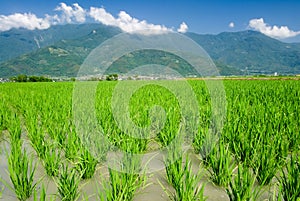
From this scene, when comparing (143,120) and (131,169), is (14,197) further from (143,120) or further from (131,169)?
(143,120)

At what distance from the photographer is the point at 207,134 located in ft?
8.45

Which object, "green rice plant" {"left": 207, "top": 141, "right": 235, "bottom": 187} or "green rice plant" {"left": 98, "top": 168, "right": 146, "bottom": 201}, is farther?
"green rice plant" {"left": 207, "top": 141, "right": 235, "bottom": 187}

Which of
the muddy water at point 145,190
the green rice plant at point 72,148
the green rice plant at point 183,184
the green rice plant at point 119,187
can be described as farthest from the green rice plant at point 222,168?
the green rice plant at point 72,148

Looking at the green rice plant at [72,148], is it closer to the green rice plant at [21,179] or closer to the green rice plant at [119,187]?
the green rice plant at [21,179]

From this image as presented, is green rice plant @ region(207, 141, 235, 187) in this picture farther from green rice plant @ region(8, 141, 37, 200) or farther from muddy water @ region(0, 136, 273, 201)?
green rice plant @ region(8, 141, 37, 200)

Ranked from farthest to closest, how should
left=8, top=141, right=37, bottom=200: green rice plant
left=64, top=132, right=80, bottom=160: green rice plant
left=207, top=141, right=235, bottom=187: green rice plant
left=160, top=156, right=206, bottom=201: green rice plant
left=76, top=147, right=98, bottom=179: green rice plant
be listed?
left=64, top=132, right=80, bottom=160: green rice plant, left=76, top=147, right=98, bottom=179: green rice plant, left=207, top=141, right=235, bottom=187: green rice plant, left=8, top=141, right=37, bottom=200: green rice plant, left=160, top=156, right=206, bottom=201: green rice plant

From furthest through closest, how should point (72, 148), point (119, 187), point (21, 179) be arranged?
point (72, 148)
point (21, 179)
point (119, 187)

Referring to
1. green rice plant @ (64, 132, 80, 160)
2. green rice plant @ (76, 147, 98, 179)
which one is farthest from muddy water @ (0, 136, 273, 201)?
green rice plant @ (64, 132, 80, 160)

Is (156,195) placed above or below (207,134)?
below

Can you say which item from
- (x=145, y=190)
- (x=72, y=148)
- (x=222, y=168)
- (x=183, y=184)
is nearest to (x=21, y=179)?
(x=72, y=148)

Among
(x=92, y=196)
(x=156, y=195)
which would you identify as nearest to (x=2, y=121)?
(x=92, y=196)

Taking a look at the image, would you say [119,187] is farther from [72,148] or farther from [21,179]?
[72,148]

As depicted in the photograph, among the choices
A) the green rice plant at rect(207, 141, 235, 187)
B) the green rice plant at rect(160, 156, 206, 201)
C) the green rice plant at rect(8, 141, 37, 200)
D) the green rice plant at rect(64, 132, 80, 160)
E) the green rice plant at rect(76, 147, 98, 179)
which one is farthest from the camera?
the green rice plant at rect(64, 132, 80, 160)

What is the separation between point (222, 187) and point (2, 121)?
12.0ft
